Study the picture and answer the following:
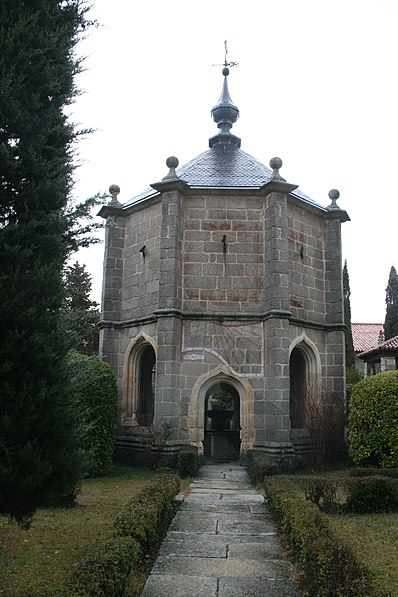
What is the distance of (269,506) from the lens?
9.29m

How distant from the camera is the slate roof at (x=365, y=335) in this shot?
3756 cm

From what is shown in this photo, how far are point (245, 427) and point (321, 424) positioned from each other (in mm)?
1953

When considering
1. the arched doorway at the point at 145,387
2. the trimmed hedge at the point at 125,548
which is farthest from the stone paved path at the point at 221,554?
the arched doorway at the point at 145,387

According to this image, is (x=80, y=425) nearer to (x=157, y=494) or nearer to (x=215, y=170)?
(x=157, y=494)

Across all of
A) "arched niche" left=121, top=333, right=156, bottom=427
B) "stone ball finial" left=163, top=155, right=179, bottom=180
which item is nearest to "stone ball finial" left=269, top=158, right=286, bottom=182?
"stone ball finial" left=163, top=155, right=179, bottom=180

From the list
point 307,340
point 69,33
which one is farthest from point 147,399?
point 69,33

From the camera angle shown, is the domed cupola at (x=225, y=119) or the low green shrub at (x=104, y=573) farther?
the domed cupola at (x=225, y=119)

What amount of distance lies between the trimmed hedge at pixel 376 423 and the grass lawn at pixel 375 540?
325cm

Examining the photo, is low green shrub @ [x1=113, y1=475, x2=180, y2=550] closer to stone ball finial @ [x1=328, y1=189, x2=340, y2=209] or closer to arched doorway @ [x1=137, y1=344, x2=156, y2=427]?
arched doorway @ [x1=137, y1=344, x2=156, y2=427]

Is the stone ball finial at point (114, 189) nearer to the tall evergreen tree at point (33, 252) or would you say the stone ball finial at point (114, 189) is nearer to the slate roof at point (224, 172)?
the slate roof at point (224, 172)

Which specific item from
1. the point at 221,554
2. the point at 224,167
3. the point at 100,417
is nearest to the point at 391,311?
the point at 224,167

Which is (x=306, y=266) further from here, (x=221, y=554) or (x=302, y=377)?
(x=221, y=554)

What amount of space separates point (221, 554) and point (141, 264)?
33.0 feet

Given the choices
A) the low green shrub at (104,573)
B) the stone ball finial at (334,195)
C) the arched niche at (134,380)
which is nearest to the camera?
the low green shrub at (104,573)
